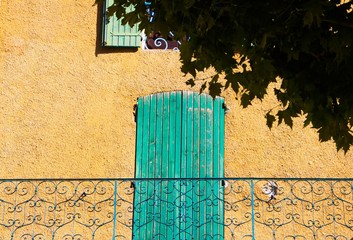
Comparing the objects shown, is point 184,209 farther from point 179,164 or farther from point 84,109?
point 84,109

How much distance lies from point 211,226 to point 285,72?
3728 mm

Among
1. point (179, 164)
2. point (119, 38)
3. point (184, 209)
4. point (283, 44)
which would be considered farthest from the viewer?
point (119, 38)

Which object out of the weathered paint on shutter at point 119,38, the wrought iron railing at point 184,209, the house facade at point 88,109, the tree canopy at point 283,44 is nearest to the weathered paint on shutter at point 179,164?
the wrought iron railing at point 184,209

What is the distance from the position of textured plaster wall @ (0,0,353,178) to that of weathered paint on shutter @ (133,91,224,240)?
A: 0.19 metres

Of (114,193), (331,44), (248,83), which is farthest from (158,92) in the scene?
(331,44)

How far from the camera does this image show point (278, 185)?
29.5 ft

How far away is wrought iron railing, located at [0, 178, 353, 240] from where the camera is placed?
878 centimetres

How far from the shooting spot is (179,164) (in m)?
9.06

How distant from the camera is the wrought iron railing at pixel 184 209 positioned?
346 inches

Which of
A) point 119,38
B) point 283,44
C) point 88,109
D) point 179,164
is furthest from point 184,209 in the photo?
point 283,44

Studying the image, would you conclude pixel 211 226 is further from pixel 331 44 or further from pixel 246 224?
pixel 331 44

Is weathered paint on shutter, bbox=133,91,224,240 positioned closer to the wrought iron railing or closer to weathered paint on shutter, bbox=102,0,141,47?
the wrought iron railing

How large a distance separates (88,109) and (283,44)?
4586mm

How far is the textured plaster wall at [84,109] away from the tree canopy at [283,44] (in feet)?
11.6
